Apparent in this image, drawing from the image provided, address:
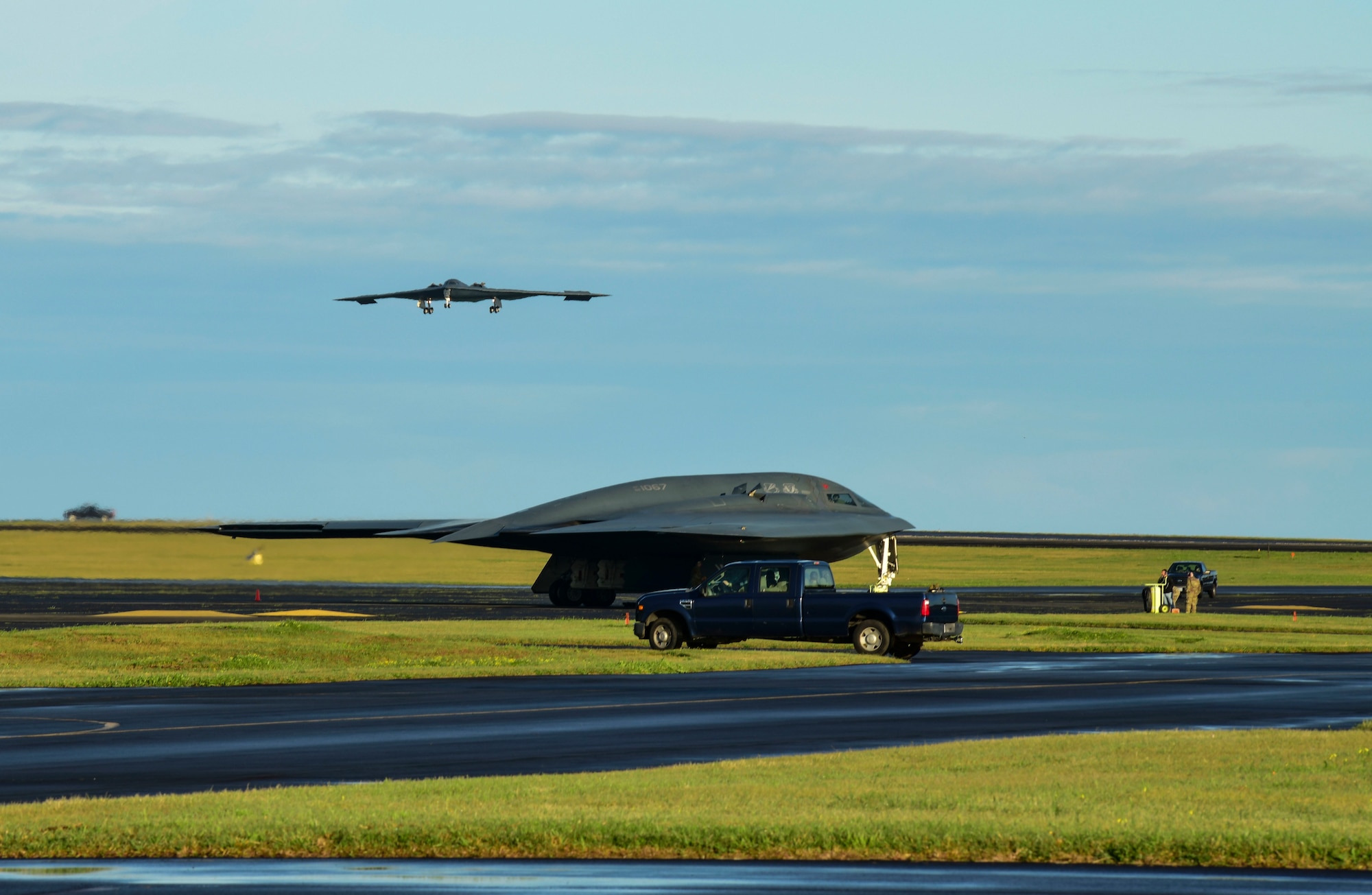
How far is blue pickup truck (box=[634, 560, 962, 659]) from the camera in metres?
35.1

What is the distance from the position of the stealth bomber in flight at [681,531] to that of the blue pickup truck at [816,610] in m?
20.4

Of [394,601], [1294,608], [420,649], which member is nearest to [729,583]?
[420,649]

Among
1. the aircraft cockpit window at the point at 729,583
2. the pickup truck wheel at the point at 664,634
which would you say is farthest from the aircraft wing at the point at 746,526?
the aircraft cockpit window at the point at 729,583

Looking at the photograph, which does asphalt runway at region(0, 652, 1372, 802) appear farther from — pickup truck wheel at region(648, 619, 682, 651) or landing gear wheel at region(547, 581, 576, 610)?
landing gear wheel at region(547, 581, 576, 610)

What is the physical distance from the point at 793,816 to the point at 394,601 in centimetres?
5615

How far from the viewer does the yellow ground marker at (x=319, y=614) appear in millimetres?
54938

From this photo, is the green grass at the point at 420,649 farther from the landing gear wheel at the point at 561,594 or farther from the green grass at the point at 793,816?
the green grass at the point at 793,816

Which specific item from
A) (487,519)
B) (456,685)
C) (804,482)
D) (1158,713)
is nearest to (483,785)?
(1158,713)

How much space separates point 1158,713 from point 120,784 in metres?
13.2

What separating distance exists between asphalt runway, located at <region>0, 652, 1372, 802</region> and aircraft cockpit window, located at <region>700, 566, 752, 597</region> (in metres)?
3.76

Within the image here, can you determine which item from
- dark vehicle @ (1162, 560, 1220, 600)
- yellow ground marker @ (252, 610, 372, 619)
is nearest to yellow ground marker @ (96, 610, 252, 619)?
yellow ground marker @ (252, 610, 372, 619)

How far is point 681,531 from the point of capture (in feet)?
192

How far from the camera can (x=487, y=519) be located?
66.7 metres

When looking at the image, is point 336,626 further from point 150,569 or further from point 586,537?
point 150,569
